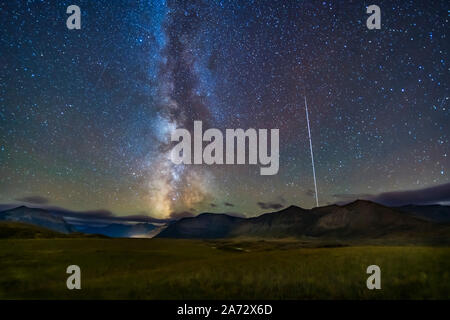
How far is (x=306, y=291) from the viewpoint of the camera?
13664mm

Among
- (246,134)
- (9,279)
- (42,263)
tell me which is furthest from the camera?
(42,263)
